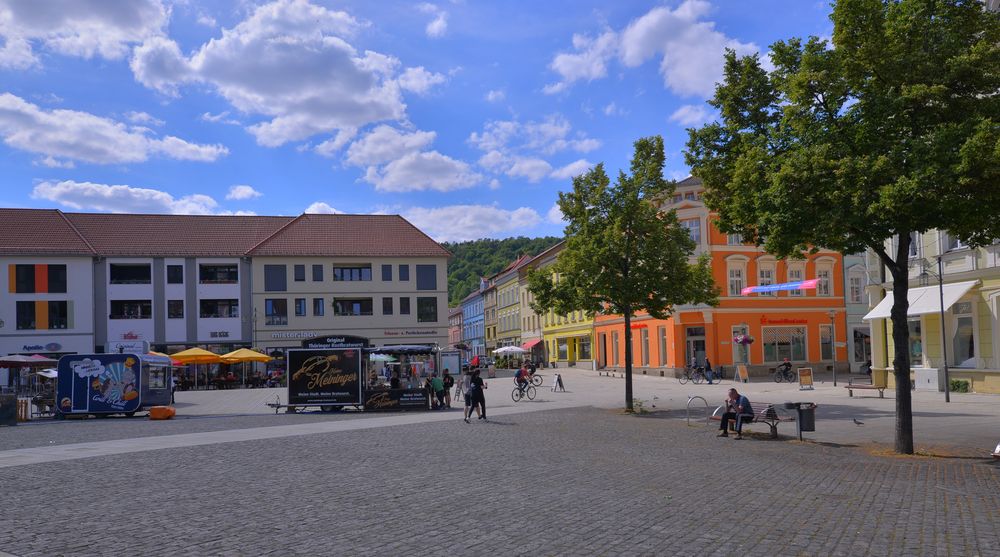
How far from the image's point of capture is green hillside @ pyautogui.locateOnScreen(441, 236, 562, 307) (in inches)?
5389

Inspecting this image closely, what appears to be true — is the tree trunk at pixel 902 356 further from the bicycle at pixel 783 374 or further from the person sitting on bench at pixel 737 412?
the bicycle at pixel 783 374

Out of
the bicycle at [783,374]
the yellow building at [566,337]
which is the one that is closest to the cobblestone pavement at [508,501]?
the bicycle at [783,374]

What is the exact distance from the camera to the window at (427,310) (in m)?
64.1

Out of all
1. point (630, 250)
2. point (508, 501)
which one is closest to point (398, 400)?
point (630, 250)

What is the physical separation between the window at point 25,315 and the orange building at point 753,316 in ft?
144

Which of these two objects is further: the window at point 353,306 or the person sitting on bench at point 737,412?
the window at point 353,306

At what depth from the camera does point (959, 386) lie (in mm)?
29281

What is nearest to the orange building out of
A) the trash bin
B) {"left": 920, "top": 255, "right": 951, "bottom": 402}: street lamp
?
{"left": 920, "top": 255, "right": 951, "bottom": 402}: street lamp

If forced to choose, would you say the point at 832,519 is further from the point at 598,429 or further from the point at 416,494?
the point at 598,429

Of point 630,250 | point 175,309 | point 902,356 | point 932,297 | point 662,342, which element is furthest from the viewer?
point 175,309

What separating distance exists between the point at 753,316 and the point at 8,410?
41.0 metres

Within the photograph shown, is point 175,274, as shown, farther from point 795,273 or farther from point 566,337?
point 795,273

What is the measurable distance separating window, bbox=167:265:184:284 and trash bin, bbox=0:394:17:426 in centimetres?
3486

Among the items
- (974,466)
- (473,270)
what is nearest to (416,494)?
(974,466)
